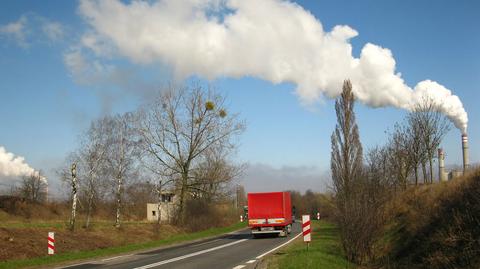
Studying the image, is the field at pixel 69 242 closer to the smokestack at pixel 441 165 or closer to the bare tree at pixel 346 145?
the bare tree at pixel 346 145

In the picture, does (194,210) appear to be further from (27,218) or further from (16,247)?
(16,247)

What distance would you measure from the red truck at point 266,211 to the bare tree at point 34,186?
44.8 m

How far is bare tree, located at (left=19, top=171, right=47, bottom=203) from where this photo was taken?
65.2 metres

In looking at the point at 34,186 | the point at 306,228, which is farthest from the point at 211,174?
the point at 34,186

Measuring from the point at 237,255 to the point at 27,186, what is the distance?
2285 inches

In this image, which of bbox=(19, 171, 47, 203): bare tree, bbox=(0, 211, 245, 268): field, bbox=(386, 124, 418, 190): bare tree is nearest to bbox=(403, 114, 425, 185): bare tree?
bbox=(386, 124, 418, 190): bare tree

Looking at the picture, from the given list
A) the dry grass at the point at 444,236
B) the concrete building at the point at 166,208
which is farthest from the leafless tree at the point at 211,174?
the dry grass at the point at 444,236

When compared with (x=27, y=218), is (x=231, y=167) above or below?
above

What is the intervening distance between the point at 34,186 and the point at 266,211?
169ft

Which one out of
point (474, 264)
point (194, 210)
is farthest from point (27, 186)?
point (474, 264)

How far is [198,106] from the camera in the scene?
40.2 metres

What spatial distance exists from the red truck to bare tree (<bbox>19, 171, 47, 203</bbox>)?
44799 mm

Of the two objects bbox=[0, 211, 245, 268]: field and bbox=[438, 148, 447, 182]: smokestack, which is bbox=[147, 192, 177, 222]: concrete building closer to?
bbox=[0, 211, 245, 268]: field

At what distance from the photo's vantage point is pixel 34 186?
2704 inches
